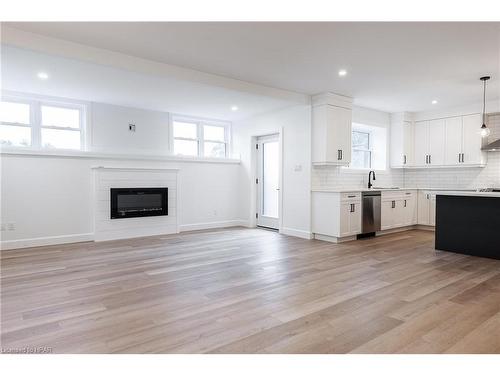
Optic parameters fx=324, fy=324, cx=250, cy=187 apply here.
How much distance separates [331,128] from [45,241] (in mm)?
5241

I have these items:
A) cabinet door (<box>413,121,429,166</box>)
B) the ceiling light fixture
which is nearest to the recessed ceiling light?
the ceiling light fixture

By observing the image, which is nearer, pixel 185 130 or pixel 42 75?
pixel 42 75

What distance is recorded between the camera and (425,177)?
734 cm

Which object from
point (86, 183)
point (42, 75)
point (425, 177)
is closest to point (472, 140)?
point (425, 177)

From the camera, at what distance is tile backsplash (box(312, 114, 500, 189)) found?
6.21 meters

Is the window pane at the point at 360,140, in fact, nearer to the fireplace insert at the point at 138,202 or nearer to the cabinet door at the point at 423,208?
the cabinet door at the point at 423,208

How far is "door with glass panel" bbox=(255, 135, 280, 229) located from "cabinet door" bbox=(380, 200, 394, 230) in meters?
2.09

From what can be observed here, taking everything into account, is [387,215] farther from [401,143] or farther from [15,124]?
[15,124]

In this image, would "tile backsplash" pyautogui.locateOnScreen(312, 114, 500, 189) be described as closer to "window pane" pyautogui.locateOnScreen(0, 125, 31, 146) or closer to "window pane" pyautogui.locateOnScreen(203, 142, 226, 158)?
"window pane" pyautogui.locateOnScreen(203, 142, 226, 158)

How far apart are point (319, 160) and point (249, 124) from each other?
223 centimetres
